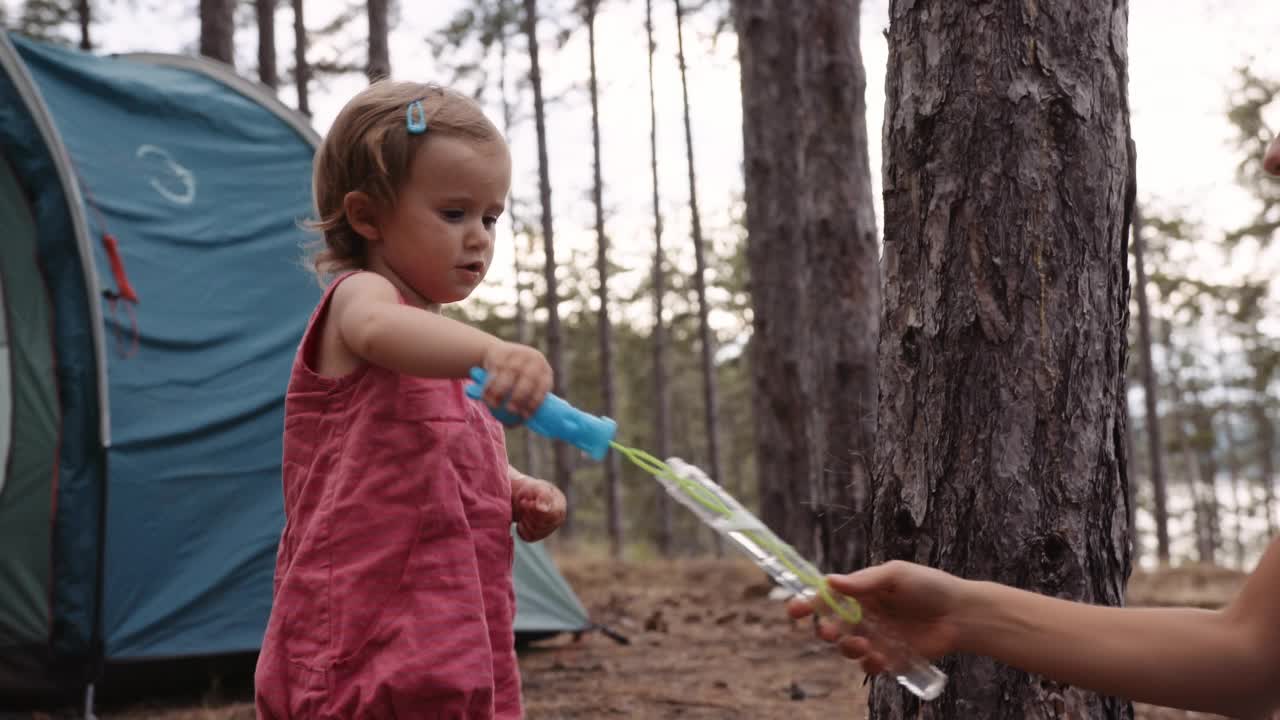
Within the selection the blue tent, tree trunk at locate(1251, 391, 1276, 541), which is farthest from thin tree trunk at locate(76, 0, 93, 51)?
tree trunk at locate(1251, 391, 1276, 541)

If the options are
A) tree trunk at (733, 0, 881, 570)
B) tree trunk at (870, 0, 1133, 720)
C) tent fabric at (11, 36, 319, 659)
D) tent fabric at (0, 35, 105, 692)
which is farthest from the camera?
tree trunk at (733, 0, 881, 570)

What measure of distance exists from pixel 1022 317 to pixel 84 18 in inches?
566

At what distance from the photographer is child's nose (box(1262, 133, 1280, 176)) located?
1.24 metres

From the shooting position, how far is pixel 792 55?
851 centimetres

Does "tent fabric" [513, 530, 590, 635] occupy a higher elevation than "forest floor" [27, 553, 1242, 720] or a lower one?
higher

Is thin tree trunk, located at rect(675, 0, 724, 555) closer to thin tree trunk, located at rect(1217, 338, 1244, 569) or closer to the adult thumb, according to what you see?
the adult thumb

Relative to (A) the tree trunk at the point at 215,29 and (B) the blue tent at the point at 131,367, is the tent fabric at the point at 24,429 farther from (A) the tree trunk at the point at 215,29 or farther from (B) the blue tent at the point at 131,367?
(A) the tree trunk at the point at 215,29

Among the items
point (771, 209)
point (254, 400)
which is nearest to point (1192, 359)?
point (771, 209)

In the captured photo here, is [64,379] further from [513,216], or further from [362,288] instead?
[513,216]

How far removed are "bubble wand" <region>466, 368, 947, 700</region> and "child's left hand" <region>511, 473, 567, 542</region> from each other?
1.61ft

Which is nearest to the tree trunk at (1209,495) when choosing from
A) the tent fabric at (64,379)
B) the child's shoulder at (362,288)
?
the tent fabric at (64,379)

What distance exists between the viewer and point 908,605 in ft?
4.77

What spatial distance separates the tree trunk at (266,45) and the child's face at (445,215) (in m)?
8.37

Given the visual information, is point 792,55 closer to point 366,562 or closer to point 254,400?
point 254,400
